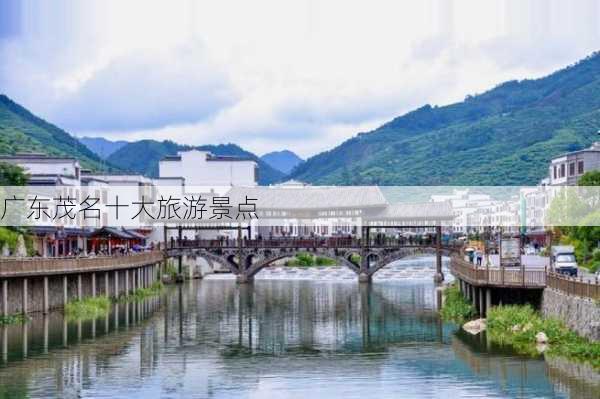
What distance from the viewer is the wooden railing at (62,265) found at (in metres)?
58.8

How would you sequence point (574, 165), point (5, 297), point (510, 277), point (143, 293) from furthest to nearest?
point (574, 165) < point (143, 293) < point (5, 297) < point (510, 277)

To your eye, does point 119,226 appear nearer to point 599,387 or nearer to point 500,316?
point 500,316

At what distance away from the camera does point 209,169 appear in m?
152

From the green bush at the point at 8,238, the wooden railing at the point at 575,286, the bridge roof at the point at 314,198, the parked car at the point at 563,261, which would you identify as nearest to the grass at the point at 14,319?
the green bush at the point at 8,238

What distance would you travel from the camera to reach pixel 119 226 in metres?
116

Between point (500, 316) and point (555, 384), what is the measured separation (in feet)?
42.8

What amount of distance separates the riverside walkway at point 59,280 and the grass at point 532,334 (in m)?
25.5

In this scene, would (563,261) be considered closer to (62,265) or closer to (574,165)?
(62,265)

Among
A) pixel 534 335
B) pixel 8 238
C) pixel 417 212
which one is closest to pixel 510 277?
pixel 534 335

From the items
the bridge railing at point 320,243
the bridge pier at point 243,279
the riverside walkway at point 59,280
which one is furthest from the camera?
the bridge pier at point 243,279

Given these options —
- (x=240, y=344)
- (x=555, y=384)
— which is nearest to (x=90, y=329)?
(x=240, y=344)

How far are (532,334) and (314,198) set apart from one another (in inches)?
2701

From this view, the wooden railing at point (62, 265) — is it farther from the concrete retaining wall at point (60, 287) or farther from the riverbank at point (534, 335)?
the riverbank at point (534, 335)

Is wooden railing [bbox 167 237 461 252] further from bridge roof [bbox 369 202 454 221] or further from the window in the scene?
the window
